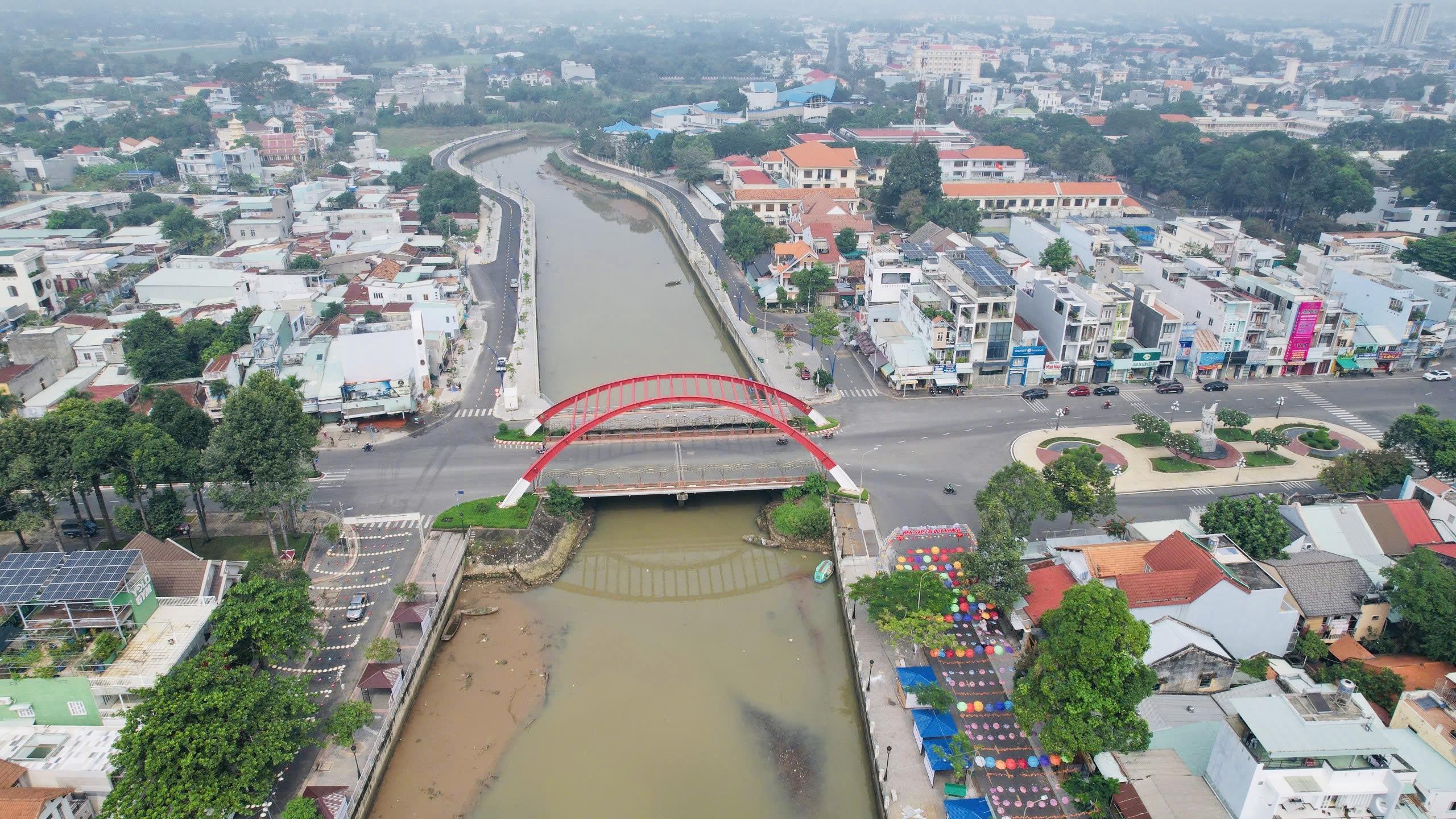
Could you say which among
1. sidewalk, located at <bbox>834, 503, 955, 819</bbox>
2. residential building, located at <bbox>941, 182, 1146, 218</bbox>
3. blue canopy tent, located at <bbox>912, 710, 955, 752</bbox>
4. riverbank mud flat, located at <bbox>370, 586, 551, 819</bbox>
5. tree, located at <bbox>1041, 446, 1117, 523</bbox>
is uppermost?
residential building, located at <bbox>941, 182, 1146, 218</bbox>

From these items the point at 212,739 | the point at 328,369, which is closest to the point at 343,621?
the point at 212,739

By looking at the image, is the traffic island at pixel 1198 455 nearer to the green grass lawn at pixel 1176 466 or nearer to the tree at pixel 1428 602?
the green grass lawn at pixel 1176 466

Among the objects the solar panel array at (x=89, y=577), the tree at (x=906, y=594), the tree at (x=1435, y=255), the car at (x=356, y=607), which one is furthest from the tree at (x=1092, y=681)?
the tree at (x=1435, y=255)

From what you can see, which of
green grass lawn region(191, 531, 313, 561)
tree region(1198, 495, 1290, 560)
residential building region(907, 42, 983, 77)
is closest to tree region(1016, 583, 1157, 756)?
tree region(1198, 495, 1290, 560)

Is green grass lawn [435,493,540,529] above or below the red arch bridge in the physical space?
below

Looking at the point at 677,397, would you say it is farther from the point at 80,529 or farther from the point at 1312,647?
the point at 80,529

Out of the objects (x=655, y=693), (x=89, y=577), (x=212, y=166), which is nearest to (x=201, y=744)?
(x=89, y=577)

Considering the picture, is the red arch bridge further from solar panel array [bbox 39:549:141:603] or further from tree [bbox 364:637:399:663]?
solar panel array [bbox 39:549:141:603]

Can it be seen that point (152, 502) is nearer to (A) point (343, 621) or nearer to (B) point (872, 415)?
(A) point (343, 621)
